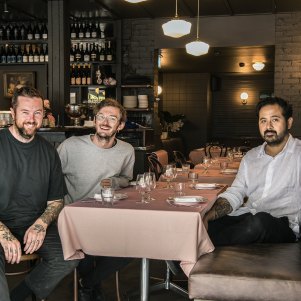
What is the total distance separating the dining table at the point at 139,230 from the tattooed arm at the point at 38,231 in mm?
120

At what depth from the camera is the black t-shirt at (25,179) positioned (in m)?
2.83

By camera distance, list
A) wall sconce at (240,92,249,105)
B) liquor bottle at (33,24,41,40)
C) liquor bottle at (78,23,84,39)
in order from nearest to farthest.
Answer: liquor bottle at (33,24,41,40)
liquor bottle at (78,23,84,39)
wall sconce at (240,92,249,105)

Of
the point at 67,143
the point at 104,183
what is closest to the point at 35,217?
the point at 104,183

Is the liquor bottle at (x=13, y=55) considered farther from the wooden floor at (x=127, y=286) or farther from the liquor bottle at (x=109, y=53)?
the wooden floor at (x=127, y=286)

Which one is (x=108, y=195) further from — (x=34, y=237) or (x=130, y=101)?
(x=130, y=101)

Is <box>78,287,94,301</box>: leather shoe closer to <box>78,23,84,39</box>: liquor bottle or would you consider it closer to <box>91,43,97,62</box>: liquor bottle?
<box>91,43,97,62</box>: liquor bottle

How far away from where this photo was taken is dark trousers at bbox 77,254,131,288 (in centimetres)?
307

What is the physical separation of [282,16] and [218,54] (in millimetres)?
2683

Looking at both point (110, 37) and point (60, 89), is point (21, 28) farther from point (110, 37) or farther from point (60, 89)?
point (60, 89)

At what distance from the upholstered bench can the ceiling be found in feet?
21.5

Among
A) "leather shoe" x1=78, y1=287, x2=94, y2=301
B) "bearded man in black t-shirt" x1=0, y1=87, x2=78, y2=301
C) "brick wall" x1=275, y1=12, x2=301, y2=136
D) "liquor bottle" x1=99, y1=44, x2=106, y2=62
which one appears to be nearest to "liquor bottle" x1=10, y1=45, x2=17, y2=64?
"liquor bottle" x1=99, y1=44, x2=106, y2=62

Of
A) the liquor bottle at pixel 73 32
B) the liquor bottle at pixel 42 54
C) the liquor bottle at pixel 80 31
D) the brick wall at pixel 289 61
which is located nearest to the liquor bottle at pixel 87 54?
the liquor bottle at pixel 80 31

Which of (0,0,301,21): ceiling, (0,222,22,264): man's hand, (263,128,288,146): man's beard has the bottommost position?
(0,222,22,264): man's hand

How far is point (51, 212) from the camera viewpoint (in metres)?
2.92
